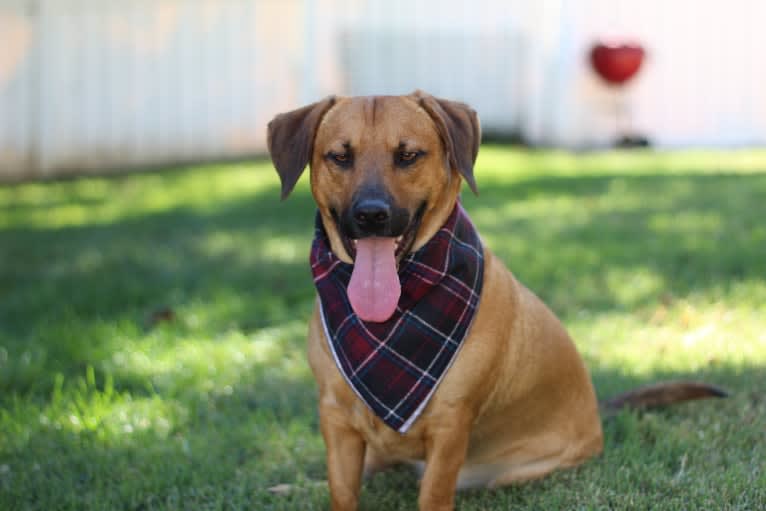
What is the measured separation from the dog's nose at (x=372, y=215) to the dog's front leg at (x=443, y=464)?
2.36 ft

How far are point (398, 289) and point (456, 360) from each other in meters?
0.33

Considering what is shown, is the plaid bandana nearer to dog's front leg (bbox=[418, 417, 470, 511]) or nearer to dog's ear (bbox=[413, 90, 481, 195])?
dog's front leg (bbox=[418, 417, 470, 511])

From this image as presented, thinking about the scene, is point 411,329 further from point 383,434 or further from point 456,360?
point 383,434

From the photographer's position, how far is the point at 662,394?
414 cm

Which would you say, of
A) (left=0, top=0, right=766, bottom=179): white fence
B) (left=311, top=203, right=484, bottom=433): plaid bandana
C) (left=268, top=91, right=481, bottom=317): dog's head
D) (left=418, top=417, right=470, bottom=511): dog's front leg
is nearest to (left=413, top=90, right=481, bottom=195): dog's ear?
(left=268, top=91, right=481, bottom=317): dog's head

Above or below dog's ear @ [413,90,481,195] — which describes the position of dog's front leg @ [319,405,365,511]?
below

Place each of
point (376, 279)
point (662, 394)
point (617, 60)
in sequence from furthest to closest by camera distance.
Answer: point (617, 60) → point (662, 394) → point (376, 279)

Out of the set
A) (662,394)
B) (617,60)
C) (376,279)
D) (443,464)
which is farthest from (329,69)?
(443,464)

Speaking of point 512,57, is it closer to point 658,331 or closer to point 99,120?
point 99,120

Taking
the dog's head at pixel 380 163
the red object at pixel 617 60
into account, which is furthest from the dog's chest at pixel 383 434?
the red object at pixel 617 60

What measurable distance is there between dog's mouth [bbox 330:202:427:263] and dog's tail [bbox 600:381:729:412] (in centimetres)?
137

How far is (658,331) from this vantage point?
532cm

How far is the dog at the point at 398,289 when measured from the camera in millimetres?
3344

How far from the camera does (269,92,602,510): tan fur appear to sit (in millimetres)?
3367
